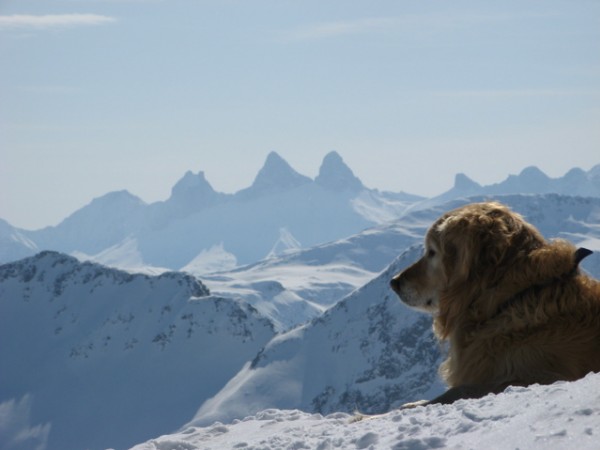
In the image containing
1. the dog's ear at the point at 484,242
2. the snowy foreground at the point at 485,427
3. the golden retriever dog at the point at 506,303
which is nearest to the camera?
the snowy foreground at the point at 485,427

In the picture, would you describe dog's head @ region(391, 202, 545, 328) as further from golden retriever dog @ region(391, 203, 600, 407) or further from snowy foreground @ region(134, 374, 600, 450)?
snowy foreground @ region(134, 374, 600, 450)

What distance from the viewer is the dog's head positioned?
8648mm

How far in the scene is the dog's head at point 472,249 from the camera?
8.65m

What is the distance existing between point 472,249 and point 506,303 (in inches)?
22.6

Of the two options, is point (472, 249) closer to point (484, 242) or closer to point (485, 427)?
point (484, 242)

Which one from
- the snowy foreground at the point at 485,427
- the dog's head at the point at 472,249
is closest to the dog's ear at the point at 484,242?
the dog's head at the point at 472,249

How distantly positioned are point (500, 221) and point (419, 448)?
2.90 metres

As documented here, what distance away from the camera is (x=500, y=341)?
8539 millimetres

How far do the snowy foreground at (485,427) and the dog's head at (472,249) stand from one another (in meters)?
1.38

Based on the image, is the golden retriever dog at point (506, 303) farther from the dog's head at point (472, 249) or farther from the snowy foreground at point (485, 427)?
the snowy foreground at point (485, 427)

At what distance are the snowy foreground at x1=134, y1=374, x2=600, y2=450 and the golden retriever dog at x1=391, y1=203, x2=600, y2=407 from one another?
3.18ft

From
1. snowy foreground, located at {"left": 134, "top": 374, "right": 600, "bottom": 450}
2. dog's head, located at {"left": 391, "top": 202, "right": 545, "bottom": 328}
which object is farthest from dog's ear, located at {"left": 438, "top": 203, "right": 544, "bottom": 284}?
snowy foreground, located at {"left": 134, "top": 374, "right": 600, "bottom": 450}

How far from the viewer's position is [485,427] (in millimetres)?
6555

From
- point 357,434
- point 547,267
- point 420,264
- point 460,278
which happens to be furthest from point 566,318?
point 357,434
